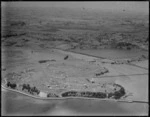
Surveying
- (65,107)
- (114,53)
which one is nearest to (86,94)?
(65,107)

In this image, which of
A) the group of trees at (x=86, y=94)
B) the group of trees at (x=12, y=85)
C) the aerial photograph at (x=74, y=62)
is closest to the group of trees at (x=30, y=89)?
the aerial photograph at (x=74, y=62)

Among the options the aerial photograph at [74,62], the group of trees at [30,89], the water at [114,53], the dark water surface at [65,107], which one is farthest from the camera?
the water at [114,53]

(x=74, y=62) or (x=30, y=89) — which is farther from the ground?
(x=74, y=62)

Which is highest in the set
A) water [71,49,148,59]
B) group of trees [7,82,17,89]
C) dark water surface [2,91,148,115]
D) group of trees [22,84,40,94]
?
water [71,49,148,59]

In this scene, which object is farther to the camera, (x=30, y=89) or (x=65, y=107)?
(x=30, y=89)

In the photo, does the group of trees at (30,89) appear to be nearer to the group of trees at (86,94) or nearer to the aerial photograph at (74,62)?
the aerial photograph at (74,62)

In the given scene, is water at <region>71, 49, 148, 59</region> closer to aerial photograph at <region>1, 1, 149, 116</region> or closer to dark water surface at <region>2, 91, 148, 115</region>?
aerial photograph at <region>1, 1, 149, 116</region>

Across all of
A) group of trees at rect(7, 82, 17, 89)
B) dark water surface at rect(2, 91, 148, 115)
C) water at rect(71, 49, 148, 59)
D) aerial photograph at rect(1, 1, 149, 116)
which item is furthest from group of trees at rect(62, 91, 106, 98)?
water at rect(71, 49, 148, 59)

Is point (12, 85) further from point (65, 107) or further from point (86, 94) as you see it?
point (86, 94)
